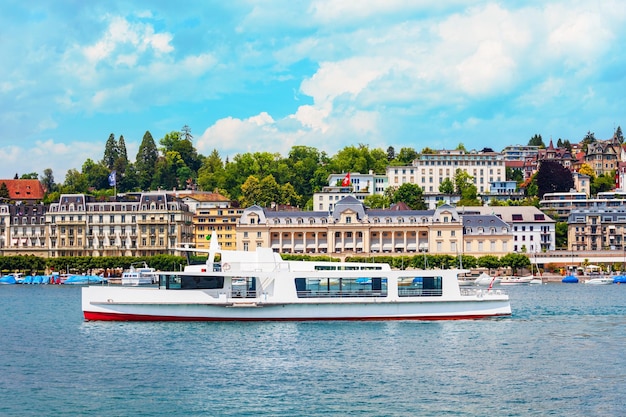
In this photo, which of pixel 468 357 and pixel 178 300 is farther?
pixel 178 300

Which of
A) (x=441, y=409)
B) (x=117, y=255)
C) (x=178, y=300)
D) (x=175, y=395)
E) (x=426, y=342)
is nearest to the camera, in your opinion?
(x=441, y=409)

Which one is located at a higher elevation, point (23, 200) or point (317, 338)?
point (23, 200)

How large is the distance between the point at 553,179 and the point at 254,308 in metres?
132

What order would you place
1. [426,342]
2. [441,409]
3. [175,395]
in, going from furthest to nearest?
1. [426,342]
2. [175,395]
3. [441,409]

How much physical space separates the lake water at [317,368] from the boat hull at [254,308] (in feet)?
2.28

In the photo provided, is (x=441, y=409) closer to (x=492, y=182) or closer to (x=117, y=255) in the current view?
(x=117, y=255)

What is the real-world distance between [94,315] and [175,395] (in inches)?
800

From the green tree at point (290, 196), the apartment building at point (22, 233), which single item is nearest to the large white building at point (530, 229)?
the green tree at point (290, 196)

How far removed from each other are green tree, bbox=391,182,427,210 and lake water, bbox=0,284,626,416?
356 feet

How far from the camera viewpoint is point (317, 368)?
41.3 metres

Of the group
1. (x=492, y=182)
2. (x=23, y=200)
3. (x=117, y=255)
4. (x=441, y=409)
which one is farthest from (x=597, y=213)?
(x=441, y=409)

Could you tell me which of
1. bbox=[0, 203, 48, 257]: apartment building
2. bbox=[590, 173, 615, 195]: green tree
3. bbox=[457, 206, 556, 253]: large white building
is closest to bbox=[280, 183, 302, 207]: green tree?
bbox=[457, 206, 556, 253]: large white building

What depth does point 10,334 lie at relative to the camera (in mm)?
54656

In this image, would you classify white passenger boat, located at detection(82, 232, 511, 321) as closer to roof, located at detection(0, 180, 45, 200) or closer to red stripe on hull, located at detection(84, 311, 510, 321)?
red stripe on hull, located at detection(84, 311, 510, 321)
